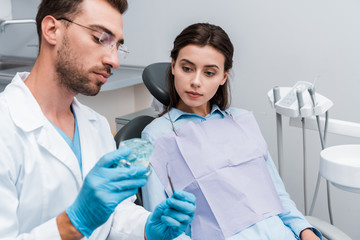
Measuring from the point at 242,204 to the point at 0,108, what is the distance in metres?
0.90

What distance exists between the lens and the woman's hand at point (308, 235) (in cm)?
140

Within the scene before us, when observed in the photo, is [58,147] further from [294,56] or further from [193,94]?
[294,56]

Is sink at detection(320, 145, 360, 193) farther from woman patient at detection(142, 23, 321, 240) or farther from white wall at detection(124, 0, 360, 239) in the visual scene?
white wall at detection(124, 0, 360, 239)

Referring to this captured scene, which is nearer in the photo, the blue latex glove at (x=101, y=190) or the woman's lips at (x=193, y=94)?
the blue latex glove at (x=101, y=190)

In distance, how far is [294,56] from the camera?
213 centimetres

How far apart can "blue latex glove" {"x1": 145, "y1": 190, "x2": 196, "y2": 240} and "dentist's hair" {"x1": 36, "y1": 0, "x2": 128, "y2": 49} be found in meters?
0.58

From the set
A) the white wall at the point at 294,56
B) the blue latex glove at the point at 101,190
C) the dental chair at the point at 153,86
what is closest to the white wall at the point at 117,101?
the white wall at the point at 294,56

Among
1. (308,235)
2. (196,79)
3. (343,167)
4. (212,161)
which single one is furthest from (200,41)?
(308,235)

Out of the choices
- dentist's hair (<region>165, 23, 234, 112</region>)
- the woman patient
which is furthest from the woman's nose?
dentist's hair (<region>165, 23, 234, 112</region>)

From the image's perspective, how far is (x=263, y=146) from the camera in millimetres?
1640

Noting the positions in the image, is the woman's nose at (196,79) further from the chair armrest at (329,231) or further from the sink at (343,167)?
the chair armrest at (329,231)

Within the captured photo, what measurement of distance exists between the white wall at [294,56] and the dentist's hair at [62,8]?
122 centimetres

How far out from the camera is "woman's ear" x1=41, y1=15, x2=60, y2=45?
1.08m

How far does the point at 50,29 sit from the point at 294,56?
144 centimetres
